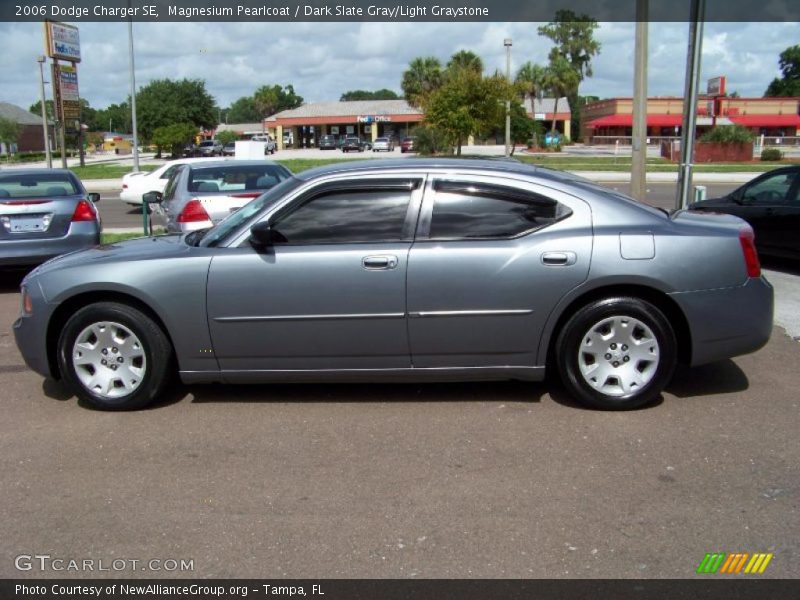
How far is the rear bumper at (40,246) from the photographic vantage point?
9.49m

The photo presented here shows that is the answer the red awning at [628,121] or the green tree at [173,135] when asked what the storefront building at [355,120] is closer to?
the red awning at [628,121]

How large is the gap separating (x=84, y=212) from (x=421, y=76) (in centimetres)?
5613

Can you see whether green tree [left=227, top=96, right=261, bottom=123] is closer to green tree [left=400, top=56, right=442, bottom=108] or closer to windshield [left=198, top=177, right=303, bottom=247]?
green tree [left=400, top=56, right=442, bottom=108]

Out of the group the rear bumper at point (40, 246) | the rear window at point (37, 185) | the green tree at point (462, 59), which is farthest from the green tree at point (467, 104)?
the rear bumper at point (40, 246)

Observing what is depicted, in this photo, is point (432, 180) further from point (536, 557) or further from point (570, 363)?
point (536, 557)

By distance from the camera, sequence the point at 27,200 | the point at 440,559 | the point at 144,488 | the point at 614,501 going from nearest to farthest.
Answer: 1. the point at 440,559
2. the point at 614,501
3. the point at 144,488
4. the point at 27,200

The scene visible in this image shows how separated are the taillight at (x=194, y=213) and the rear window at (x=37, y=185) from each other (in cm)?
165

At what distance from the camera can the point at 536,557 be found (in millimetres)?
3438

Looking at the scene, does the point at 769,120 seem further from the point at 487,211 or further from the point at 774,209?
the point at 487,211

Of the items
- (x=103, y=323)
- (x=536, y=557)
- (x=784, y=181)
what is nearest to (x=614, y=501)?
(x=536, y=557)

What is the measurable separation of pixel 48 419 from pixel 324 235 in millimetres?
2230

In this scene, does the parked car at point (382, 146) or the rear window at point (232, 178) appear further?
the parked car at point (382, 146)

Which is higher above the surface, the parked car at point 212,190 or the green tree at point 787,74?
the green tree at point 787,74

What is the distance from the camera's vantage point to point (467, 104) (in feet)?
112
